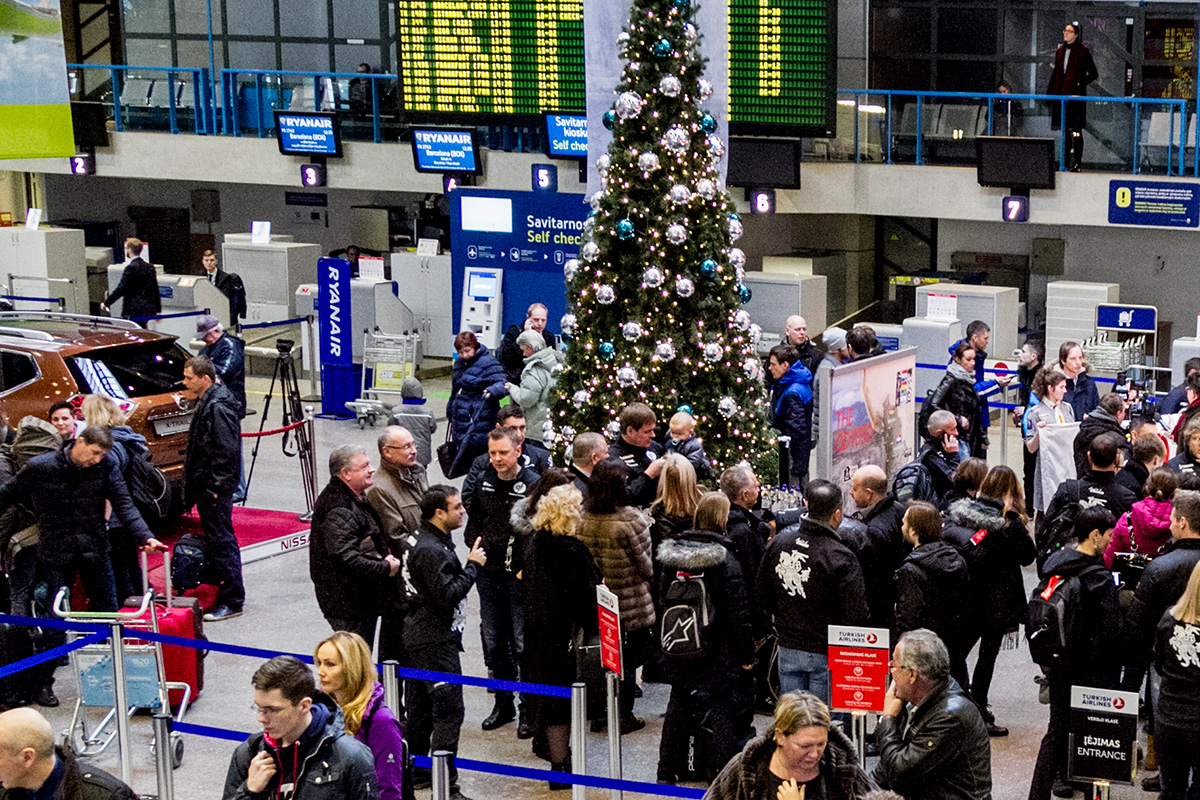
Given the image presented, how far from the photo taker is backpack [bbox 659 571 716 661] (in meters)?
6.80

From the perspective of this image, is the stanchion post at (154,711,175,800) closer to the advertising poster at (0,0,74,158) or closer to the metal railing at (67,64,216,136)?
the advertising poster at (0,0,74,158)

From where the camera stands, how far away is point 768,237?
20.0 meters

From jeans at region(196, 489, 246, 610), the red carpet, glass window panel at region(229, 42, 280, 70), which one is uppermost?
glass window panel at region(229, 42, 280, 70)

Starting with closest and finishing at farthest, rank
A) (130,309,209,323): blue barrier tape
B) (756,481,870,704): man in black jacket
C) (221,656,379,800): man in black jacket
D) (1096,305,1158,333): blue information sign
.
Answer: (221,656,379,800): man in black jacket < (756,481,870,704): man in black jacket < (1096,305,1158,333): blue information sign < (130,309,209,323): blue barrier tape

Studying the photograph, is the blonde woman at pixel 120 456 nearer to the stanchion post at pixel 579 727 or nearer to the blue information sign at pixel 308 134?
the stanchion post at pixel 579 727

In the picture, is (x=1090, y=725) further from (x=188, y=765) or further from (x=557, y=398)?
(x=557, y=398)

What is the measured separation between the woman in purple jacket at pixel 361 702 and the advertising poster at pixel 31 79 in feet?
11.2

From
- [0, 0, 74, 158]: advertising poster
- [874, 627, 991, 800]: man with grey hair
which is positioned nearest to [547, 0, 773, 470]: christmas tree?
[0, 0, 74, 158]: advertising poster

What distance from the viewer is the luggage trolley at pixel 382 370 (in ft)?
53.4

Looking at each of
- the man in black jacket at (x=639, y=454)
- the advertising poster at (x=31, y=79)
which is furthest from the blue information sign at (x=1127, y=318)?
the advertising poster at (x=31, y=79)

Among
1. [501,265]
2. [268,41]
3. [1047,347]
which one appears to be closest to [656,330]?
[501,265]

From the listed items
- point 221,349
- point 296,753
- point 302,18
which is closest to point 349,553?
point 296,753

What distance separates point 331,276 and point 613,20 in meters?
7.05

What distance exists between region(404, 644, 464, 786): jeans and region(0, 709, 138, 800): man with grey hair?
2139 mm
